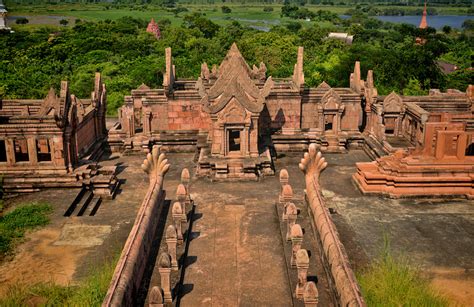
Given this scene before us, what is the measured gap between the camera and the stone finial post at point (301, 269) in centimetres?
1508

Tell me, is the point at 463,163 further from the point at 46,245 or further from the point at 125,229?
the point at 46,245

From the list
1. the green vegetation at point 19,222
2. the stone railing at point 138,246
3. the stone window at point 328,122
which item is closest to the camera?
the stone railing at point 138,246

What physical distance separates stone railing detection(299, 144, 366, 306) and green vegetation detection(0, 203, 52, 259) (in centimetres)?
1101

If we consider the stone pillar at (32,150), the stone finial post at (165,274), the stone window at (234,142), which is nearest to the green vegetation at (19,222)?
the stone pillar at (32,150)

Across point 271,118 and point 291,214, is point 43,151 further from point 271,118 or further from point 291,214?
point 291,214

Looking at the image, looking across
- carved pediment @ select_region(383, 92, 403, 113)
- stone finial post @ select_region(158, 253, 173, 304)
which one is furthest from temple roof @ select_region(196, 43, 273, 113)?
stone finial post @ select_region(158, 253, 173, 304)

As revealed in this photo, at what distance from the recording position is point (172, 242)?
16484 millimetres

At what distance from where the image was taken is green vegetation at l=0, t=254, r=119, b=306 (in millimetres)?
15016

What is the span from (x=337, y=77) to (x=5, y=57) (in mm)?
54343

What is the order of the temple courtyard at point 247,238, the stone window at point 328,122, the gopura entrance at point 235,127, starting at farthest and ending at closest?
the stone window at point 328,122
the gopura entrance at point 235,127
the temple courtyard at point 247,238

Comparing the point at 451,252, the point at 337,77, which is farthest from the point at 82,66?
the point at 451,252

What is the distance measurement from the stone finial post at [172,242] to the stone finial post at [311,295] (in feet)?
15.5

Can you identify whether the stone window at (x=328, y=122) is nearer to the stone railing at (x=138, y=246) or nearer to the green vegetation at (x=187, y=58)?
the stone railing at (x=138, y=246)

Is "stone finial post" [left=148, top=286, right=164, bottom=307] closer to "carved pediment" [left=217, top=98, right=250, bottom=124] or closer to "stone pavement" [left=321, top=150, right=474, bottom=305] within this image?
"stone pavement" [left=321, top=150, right=474, bottom=305]
